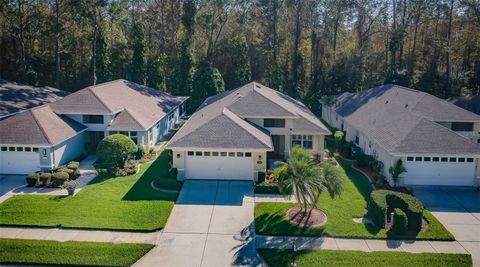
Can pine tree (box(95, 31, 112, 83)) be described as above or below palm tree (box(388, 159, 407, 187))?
above

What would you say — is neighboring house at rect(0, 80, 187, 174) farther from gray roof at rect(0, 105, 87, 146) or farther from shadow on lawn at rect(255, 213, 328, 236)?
shadow on lawn at rect(255, 213, 328, 236)

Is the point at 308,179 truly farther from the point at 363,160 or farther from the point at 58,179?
the point at 58,179

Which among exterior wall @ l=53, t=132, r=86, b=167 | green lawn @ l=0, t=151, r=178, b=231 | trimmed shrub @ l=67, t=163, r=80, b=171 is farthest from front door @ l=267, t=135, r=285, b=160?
exterior wall @ l=53, t=132, r=86, b=167

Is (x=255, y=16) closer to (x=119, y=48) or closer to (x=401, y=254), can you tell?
(x=119, y=48)

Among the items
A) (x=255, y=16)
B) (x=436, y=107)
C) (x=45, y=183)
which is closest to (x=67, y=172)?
(x=45, y=183)

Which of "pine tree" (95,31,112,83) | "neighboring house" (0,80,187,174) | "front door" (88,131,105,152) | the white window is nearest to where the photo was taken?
"neighboring house" (0,80,187,174)

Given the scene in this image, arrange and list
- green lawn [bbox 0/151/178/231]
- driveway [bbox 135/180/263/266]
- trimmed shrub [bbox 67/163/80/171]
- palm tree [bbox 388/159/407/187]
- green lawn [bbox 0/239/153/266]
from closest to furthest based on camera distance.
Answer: green lawn [bbox 0/239/153/266] → driveway [bbox 135/180/263/266] → green lawn [bbox 0/151/178/231] → palm tree [bbox 388/159/407/187] → trimmed shrub [bbox 67/163/80/171]

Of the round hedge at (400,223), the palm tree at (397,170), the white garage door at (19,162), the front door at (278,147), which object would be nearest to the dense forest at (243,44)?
the front door at (278,147)
